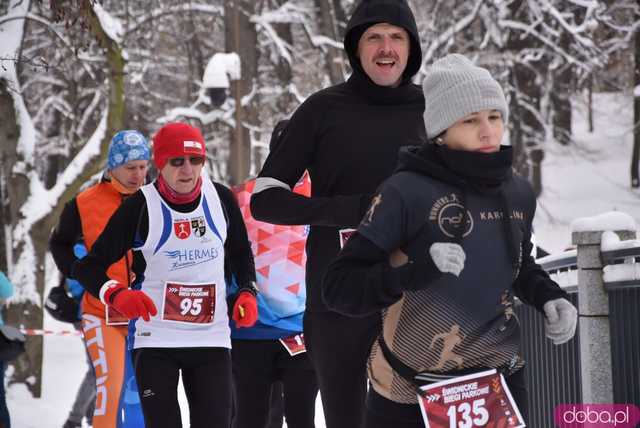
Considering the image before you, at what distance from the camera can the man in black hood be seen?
4.34m

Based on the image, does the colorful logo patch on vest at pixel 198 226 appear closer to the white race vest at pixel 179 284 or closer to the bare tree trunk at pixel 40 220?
the white race vest at pixel 179 284

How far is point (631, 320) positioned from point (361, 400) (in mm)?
1957

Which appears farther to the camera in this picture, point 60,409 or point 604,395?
point 60,409

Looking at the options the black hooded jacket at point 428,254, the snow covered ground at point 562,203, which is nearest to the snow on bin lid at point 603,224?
the black hooded jacket at point 428,254

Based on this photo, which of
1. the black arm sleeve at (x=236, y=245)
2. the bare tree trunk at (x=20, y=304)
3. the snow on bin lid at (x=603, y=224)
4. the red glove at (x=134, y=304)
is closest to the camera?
the red glove at (x=134, y=304)

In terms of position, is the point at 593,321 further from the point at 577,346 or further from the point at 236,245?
the point at 236,245

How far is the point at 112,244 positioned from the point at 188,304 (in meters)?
0.44

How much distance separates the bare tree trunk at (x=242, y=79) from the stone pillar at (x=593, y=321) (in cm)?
1298

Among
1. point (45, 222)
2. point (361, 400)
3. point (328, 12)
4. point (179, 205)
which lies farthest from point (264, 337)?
point (328, 12)

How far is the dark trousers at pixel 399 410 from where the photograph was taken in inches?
133

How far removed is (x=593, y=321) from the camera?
6.10 m

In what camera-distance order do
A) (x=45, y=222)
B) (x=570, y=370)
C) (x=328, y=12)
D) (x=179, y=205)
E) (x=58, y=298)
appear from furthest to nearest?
(x=328, y=12)
(x=45, y=222)
(x=58, y=298)
(x=570, y=370)
(x=179, y=205)

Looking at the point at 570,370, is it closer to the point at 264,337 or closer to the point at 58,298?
the point at 264,337

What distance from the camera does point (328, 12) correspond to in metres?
21.3
